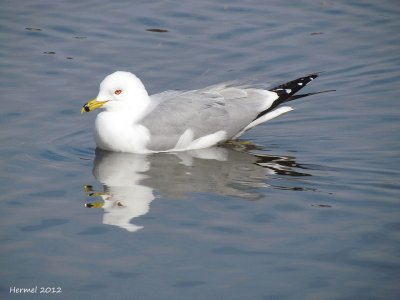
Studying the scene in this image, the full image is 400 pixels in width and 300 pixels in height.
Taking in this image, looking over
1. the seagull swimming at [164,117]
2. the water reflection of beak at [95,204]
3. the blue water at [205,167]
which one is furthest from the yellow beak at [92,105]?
the water reflection of beak at [95,204]

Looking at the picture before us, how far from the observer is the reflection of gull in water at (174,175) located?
8.99m

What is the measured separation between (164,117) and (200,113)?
0.49 metres

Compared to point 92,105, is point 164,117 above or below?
below

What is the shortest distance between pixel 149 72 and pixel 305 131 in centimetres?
292

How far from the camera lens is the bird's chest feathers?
417 inches

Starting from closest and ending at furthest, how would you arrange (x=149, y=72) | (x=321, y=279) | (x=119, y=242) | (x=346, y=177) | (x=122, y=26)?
(x=321, y=279), (x=119, y=242), (x=346, y=177), (x=149, y=72), (x=122, y=26)

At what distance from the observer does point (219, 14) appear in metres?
15.3

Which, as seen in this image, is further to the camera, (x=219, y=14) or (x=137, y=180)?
(x=219, y=14)

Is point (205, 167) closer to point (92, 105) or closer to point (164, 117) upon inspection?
point (164, 117)

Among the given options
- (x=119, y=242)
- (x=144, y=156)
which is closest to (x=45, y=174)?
(x=144, y=156)

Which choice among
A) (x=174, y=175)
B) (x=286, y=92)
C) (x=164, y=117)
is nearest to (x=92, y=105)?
(x=164, y=117)

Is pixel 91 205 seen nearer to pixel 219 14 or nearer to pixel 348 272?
pixel 348 272

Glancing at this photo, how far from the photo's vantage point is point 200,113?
10.9 meters

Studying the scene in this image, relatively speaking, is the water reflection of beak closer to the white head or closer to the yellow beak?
the yellow beak
